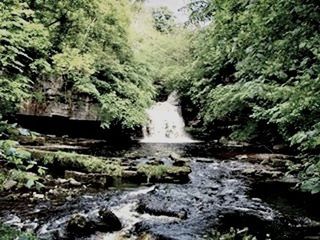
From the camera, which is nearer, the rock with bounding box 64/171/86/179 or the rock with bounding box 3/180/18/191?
the rock with bounding box 3/180/18/191

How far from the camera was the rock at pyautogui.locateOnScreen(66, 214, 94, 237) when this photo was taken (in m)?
6.19

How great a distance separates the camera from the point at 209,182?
1027 centimetres

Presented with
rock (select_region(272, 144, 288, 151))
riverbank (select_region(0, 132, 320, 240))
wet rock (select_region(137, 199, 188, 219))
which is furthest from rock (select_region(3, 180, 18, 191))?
rock (select_region(272, 144, 288, 151))

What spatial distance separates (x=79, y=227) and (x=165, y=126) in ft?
58.8

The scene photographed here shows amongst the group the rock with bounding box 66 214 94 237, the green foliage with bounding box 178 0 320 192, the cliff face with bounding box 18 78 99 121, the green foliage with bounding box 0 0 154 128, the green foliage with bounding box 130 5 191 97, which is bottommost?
the rock with bounding box 66 214 94 237

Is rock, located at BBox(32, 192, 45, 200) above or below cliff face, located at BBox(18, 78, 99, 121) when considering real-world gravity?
below

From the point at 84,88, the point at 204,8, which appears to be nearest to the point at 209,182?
the point at 204,8

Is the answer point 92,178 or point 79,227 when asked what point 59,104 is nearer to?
point 92,178

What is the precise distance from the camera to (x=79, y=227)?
625 centimetres

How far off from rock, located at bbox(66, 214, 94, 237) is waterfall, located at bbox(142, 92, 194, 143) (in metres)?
15.7

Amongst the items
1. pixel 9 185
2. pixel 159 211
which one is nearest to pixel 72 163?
pixel 9 185

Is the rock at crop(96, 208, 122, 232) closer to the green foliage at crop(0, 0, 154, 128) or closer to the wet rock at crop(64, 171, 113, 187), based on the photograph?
the wet rock at crop(64, 171, 113, 187)

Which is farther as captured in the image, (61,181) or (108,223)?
(61,181)

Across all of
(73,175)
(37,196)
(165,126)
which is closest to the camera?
(37,196)
